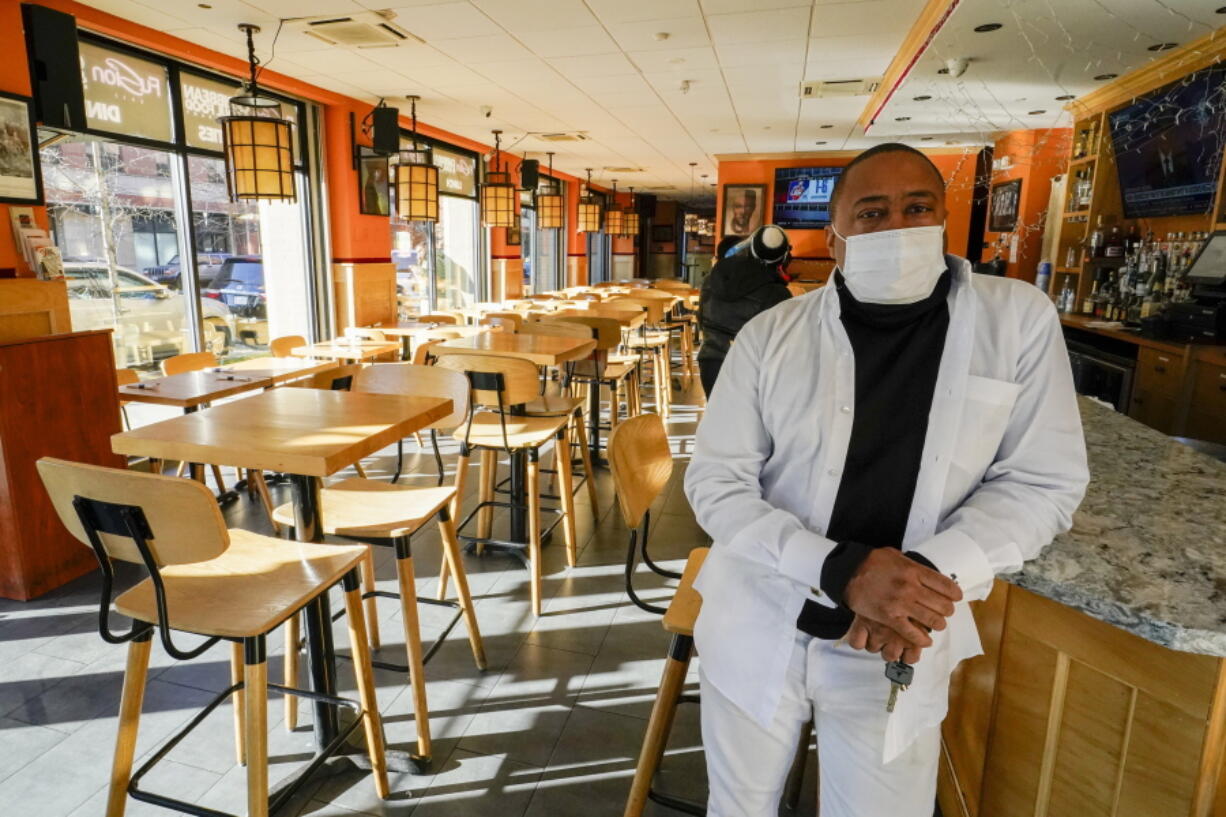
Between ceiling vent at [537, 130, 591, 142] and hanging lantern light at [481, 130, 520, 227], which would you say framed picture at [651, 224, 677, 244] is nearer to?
ceiling vent at [537, 130, 591, 142]

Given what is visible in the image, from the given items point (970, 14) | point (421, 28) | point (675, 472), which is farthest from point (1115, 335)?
point (421, 28)

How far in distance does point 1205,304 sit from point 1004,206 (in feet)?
15.9

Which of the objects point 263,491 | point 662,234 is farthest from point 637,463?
point 662,234

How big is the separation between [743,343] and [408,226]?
816cm

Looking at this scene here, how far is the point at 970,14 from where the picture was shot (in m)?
3.76

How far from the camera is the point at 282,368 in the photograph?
4.17 meters

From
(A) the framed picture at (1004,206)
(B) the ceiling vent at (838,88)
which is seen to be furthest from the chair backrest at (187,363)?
(A) the framed picture at (1004,206)

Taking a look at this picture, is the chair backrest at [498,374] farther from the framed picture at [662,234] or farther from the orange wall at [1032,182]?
the framed picture at [662,234]

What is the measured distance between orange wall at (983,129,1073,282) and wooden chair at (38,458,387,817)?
7764 mm

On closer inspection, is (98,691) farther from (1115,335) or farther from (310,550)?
(1115,335)

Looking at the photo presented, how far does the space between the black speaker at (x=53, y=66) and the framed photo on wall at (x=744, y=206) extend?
9.06 m

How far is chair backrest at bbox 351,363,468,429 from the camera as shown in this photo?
2.74m

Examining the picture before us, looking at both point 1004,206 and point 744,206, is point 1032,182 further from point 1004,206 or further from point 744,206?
point 744,206

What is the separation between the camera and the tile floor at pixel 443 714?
6.35ft
